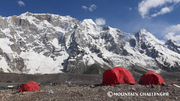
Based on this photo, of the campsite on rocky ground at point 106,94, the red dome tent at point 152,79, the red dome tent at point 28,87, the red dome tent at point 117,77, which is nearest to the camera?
the campsite on rocky ground at point 106,94

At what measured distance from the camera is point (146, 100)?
14.1m

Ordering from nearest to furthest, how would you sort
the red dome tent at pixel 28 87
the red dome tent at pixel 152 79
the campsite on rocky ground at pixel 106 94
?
1. the campsite on rocky ground at pixel 106 94
2. the red dome tent at pixel 152 79
3. the red dome tent at pixel 28 87

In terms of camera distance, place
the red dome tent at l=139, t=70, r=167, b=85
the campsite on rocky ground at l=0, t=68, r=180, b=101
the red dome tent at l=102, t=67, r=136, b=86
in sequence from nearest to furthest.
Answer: the campsite on rocky ground at l=0, t=68, r=180, b=101
the red dome tent at l=102, t=67, r=136, b=86
the red dome tent at l=139, t=70, r=167, b=85

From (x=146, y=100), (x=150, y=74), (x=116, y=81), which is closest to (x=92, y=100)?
(x=146, y=100)

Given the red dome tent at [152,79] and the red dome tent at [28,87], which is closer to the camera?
the red dome tent at [152,79]

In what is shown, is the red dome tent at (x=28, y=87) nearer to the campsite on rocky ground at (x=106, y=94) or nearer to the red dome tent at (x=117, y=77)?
the campsite on rocky ground at (x=106, y=94)

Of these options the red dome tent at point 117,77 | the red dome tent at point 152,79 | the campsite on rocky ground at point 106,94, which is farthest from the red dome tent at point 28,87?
the red dome tent at point 152,79

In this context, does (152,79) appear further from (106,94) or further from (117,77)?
(106,94)

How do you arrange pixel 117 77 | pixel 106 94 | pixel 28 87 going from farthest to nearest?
pixel 28 87
pixel 117 77
pixel 106 94

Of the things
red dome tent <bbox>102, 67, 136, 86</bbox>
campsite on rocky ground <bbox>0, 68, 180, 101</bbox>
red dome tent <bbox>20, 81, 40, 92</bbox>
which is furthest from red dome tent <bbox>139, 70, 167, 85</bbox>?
red dome tent <bbox>20, 81, 40, 92</bbox>

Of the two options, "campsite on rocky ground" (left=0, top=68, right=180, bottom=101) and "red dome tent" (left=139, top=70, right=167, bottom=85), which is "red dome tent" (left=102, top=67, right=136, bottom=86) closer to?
"campsite on rocky ground" (left=0, top=68, right=180, bottom=101)

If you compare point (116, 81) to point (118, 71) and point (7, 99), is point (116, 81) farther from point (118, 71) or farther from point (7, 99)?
point (7, 99)

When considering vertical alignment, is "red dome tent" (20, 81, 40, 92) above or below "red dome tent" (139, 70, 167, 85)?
below

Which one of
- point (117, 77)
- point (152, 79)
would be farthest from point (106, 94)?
point (152, 79)
